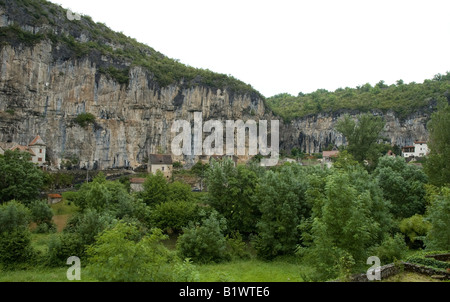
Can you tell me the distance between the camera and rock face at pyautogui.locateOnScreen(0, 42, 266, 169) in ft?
167

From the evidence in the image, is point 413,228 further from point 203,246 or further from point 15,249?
point 15,249

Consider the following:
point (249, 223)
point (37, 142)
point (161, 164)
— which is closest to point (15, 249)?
point (249, 223)

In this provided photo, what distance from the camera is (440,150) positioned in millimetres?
26812

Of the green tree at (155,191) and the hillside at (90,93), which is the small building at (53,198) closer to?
the green tree at (155,191)

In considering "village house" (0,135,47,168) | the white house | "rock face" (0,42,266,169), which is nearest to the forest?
"village house" (0,135,47,168)

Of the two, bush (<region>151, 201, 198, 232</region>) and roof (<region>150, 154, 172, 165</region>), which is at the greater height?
roof (<region>150, 154, 172, 165</region>)

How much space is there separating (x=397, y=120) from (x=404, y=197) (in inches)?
2380

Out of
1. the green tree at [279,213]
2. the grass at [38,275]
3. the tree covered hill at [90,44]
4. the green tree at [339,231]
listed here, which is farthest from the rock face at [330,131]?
the grass at [38,275]

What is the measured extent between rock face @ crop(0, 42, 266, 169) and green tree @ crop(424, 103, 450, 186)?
1754 inches

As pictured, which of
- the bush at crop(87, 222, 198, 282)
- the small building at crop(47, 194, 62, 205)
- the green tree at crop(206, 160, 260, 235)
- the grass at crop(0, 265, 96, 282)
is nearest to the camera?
the bush at crop(87, 222, 198, 282)

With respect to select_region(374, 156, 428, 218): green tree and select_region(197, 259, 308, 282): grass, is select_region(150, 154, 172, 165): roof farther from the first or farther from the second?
select_region(197, 259, 308, 282): grass

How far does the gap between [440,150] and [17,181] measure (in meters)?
38.7

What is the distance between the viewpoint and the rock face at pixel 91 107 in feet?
167
